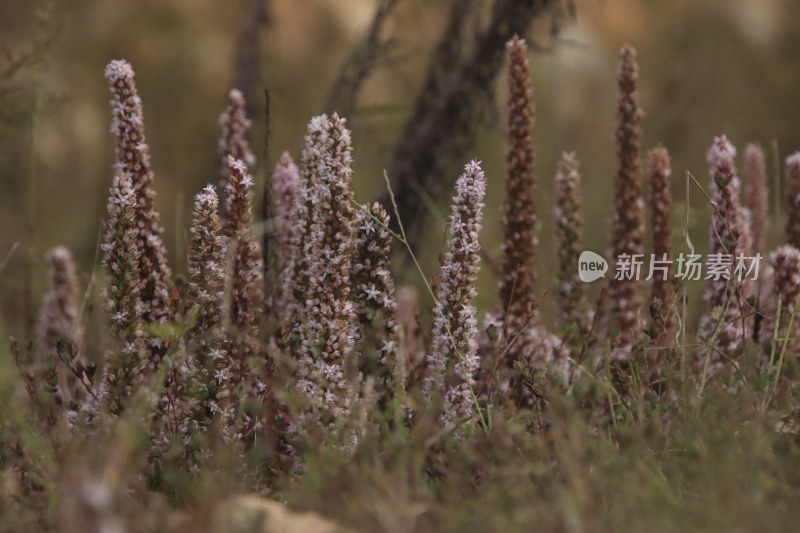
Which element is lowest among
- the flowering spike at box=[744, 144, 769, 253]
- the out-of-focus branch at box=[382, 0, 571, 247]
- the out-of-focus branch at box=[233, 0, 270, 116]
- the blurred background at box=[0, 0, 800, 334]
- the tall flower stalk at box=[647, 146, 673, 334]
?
the tall flower stalk at box=[647, 146, 673, 334]

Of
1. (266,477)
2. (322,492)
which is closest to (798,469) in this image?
(322,492)

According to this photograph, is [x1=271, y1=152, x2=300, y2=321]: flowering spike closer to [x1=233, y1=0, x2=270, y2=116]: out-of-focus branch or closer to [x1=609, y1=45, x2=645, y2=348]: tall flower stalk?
[x1=609, y1=45, x2=645, y2=348]: tall flower stalk

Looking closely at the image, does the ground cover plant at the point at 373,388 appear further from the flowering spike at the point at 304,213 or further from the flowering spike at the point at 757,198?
the flowering spike at the point at 757,198

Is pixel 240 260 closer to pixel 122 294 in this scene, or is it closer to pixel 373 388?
pixel 122 294

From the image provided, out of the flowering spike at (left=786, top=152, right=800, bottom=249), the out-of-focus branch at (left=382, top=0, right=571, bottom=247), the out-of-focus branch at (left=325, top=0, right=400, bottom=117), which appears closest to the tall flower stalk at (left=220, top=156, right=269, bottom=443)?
the out-of-focus branch at (left=325, top=0, right=400, bottom=117)

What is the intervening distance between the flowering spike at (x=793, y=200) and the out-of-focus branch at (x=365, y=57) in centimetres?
149

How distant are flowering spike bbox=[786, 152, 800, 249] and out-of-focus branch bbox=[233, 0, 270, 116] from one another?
92.5 inches

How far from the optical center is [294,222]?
8.10 feet

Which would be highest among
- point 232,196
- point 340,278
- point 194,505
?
point 232,196

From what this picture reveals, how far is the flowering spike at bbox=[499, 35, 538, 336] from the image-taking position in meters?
2.60

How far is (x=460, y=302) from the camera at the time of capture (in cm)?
221

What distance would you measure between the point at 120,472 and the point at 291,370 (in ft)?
2.43

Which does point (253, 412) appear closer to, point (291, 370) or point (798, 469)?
point (291, 370)

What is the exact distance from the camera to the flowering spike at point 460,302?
2162 mm
